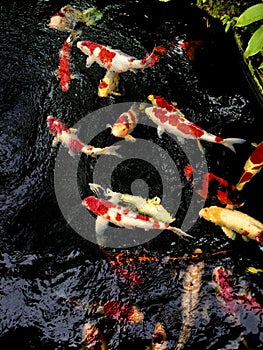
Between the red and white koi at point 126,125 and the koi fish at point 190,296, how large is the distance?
1.78 meters

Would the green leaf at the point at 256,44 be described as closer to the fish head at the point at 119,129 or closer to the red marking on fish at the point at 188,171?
the red marking on fish at the point at 188,171

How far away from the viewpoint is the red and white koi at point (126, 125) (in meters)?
5.67

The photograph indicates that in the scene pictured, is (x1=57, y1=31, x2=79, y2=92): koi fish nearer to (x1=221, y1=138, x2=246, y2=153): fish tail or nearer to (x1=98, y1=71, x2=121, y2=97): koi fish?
(x1=98, y1=71, x2=121, y2=97): koi fish

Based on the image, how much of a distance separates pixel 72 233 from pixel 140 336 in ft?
4.69

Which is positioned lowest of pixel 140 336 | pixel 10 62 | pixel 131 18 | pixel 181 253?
pixel 140 336

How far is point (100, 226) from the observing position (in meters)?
5.21

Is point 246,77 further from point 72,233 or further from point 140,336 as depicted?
point 140,336

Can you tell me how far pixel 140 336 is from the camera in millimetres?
4543

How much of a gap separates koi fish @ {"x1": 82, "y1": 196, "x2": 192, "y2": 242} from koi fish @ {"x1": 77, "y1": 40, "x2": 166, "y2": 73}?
2.00 meters

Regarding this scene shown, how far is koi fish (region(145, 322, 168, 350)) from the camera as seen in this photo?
4.46 metres

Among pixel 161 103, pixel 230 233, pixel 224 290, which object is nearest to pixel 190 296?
pixel 224 290

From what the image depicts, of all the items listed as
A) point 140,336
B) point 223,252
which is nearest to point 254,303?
point 223,252

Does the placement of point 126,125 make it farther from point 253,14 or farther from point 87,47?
point 253,14

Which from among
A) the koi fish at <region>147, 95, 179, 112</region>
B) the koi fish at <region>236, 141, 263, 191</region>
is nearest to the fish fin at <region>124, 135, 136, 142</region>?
the koi fish at <region>147, 95, 179, 112</region>
